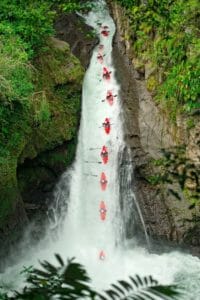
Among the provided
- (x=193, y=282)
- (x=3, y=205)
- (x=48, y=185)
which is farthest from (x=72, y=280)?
(x=48, y=185)

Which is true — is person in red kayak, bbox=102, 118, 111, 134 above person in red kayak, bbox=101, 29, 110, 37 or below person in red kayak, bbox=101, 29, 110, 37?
below

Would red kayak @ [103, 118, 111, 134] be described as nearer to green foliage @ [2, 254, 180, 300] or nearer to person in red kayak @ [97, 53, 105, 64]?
person in red kayak @ [97, 53, 105, 64]

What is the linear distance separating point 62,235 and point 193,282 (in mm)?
2789

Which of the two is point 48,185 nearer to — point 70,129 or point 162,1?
point 70,129

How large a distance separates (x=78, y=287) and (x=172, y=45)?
394 cm

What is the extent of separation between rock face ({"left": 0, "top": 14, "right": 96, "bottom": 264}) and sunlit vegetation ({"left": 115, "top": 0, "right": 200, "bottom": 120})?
1761 mm

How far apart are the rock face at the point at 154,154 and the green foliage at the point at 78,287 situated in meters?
7.21

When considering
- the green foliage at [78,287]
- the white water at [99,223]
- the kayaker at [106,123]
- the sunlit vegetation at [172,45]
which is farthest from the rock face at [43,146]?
the green foliage at [78,287]

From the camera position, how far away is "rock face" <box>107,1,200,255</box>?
909cm

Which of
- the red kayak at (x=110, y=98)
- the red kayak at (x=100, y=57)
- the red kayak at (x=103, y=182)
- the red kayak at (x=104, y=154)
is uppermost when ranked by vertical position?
the red kayak at (x=100, y=57)

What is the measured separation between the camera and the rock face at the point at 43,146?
24.9ft

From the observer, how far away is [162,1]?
462 cm

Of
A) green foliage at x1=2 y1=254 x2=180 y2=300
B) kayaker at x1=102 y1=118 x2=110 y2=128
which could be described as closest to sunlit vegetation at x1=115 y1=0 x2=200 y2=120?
kayaker at x1=102 y1=118 x2=110 y2=128

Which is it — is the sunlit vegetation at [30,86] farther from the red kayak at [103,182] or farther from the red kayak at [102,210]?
the red kayak at [102,210]
